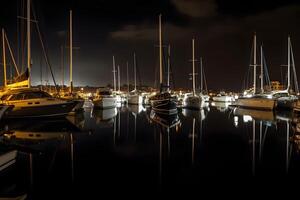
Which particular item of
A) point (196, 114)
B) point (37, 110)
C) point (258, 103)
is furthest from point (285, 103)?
point (37, 110)

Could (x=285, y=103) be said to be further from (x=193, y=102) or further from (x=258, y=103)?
(x=193, y=102)

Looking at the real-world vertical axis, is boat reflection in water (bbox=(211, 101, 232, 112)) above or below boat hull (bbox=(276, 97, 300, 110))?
below

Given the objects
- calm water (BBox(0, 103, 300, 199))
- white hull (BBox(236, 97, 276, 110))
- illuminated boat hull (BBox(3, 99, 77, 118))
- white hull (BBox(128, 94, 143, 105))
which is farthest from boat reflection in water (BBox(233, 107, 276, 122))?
white hull (BBox(128, 94, 143, 105))

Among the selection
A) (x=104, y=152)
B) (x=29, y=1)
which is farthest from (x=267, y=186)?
(x=29, y=1)

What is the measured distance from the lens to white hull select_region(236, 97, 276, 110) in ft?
133

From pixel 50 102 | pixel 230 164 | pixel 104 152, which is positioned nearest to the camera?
pixel 230 164

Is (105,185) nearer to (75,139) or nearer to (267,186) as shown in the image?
(267,186)

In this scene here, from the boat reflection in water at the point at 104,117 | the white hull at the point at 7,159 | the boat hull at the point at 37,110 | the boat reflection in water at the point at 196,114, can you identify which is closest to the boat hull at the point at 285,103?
the boat reflection in water at the point at 196,114

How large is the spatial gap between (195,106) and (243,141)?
3169 centimetres

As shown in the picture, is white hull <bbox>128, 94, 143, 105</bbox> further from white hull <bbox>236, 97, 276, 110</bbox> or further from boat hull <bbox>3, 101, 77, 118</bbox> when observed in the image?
boat hull <bbox>3, 101, 77, 118</bbox>

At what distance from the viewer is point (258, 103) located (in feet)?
140

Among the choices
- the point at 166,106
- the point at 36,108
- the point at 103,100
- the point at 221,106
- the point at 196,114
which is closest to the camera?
the point at 36,108

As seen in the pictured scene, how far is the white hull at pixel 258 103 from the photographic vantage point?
40594 mm

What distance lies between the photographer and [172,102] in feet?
107
